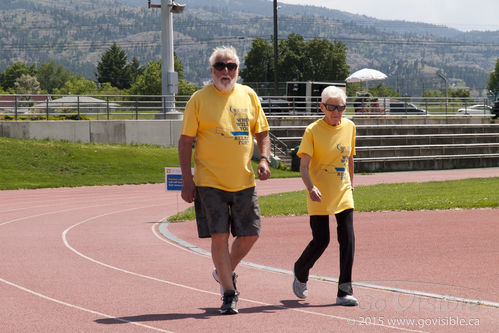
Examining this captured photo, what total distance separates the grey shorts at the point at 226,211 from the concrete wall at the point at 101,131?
28487mm

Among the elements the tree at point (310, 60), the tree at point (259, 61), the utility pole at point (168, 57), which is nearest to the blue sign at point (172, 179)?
the utility pole at point (168, 57)

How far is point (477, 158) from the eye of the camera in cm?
3947

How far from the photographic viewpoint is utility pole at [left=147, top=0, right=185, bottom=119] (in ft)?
120

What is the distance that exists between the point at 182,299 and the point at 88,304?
87 cm

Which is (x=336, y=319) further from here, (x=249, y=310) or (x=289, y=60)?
(x=289, y=60)

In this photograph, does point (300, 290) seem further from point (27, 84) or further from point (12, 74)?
point (12, 74)

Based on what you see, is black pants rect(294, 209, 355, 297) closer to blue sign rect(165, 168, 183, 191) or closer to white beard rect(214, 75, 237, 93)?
white beard rect(214, 75, 237, 93)

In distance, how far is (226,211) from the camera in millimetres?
6844

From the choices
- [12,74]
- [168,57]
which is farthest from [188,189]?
[12,74]

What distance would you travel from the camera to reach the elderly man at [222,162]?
6.79m

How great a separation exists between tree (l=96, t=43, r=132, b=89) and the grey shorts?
531 feet

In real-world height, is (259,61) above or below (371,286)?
above

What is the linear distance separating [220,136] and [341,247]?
1564 millimetres

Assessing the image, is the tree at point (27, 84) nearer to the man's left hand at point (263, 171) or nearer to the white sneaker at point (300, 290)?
the white sneaker at point (300, 290)
